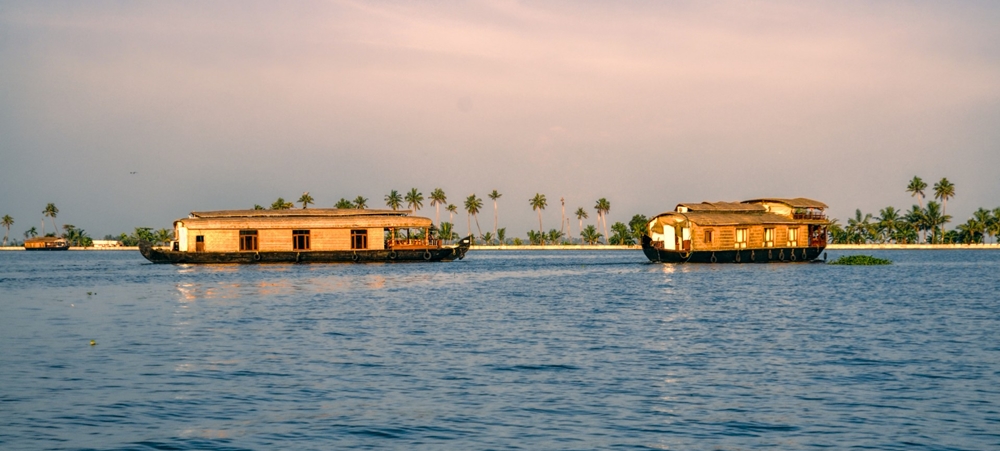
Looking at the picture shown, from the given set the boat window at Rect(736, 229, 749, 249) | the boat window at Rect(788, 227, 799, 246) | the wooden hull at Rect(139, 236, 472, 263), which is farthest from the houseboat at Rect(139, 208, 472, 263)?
the boat window at Rect(788, 227, 799, 246)

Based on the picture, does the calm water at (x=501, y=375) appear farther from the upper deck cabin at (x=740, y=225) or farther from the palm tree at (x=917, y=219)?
the palm tree at (x=917, y=219)

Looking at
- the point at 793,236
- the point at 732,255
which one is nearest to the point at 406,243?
the point at 732,255

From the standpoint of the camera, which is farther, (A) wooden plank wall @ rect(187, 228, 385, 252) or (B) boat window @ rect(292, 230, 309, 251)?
(B) boat window @ rect(292, 230, 309, 251)

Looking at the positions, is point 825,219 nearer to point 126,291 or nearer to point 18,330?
point 126,291

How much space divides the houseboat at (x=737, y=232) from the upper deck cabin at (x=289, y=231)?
874 inches

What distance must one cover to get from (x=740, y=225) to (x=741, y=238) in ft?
4.40

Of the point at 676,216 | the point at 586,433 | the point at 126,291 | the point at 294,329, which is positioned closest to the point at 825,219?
the point at 676,216

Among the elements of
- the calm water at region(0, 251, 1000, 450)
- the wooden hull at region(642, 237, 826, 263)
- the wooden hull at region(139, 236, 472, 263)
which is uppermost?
the wooden hull at region(139, 236, 472, 263)

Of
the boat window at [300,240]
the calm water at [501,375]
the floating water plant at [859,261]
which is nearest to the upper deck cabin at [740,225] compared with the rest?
the floating water plant at [859,261]

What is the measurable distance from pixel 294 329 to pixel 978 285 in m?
45.6

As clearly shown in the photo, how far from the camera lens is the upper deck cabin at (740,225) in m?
83.9

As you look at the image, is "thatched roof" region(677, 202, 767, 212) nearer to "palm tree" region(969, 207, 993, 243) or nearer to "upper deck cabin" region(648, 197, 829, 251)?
"upper deck cabin" region(648, 197, 829, 251)

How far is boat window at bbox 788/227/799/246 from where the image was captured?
89188 millimetres

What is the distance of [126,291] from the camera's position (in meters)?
53.8
